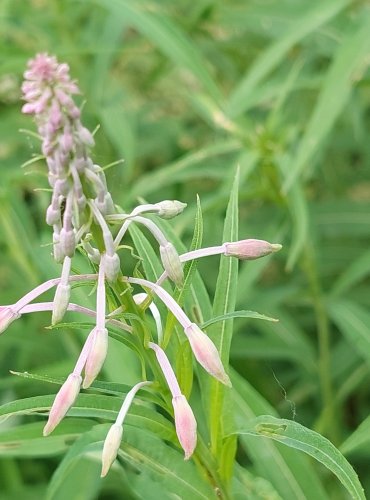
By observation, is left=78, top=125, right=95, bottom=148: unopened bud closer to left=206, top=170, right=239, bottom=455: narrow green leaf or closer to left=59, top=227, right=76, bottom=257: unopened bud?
left=59, top=227, right=76, bottom=257: unopened bud

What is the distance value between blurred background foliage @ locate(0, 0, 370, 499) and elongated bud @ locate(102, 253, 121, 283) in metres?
0.89

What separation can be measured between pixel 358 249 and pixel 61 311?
283 centimetres

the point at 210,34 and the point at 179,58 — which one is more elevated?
the point at 210,34

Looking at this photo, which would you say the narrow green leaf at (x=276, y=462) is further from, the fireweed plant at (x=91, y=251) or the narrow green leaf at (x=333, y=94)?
the narrow green leaf at (x=333, y=94)

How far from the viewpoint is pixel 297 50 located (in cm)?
480

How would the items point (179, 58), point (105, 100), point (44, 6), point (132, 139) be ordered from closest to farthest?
point (179, 58)
point (132, 139)
point (105, 100)
point (44, 6)

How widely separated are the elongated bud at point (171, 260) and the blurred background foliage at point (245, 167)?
0.85m

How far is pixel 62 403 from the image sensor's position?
58.3 inches

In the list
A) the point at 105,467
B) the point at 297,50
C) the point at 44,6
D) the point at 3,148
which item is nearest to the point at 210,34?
the point at 297,50

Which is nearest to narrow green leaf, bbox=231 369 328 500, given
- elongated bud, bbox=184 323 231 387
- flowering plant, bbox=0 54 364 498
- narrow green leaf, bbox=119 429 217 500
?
flowering plant, bbox=0 54 364 498

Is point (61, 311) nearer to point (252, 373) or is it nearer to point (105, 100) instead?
point (252, 373)

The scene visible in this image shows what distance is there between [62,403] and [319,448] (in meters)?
0.49

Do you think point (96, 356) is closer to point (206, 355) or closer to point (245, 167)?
point (206, 355)

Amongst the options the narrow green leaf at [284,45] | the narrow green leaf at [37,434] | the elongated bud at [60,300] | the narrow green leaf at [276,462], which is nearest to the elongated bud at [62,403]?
the elongated bud at [60,300]
